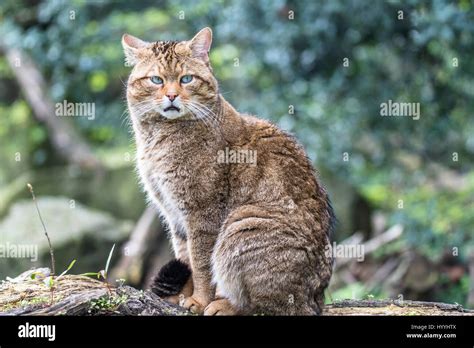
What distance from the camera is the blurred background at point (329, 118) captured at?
8.12m

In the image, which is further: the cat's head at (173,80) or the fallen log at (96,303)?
the cat's head at (173,80)

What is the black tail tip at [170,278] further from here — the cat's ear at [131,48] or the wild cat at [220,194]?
the cat's ear at [131,48]

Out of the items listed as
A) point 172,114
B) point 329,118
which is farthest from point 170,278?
point 329,118

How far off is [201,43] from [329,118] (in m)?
3.64

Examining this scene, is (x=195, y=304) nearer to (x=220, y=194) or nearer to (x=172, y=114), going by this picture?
(x=220, y=194)

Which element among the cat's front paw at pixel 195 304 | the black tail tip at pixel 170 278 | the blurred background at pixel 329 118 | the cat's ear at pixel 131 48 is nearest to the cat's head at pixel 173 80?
the cat's ear at pixel 131 48

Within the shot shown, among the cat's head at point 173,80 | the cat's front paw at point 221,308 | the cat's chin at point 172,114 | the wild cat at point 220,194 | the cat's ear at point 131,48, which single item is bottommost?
the cat's front paw at point 221,308

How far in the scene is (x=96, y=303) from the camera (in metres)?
4.12

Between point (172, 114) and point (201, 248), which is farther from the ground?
point (172, 114)

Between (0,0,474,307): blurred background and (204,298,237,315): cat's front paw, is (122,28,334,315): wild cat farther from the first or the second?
(0,0,474,307): blurred background

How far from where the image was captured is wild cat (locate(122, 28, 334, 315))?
4.38 meters

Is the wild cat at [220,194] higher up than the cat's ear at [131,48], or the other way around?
the cat's ear at [131,48]

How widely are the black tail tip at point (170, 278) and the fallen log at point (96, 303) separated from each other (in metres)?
0.20

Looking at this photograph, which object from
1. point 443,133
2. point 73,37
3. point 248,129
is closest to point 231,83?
point 73,37
